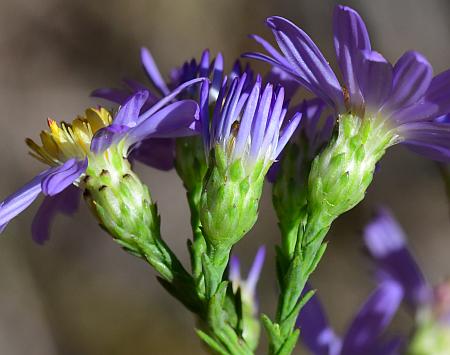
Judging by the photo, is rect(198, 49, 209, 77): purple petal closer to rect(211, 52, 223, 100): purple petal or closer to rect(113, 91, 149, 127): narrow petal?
rect(211, 52, 223, 100): purple petal

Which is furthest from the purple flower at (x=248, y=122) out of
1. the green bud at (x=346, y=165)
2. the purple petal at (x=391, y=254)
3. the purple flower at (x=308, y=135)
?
the purple petal at (x=391, y=254)

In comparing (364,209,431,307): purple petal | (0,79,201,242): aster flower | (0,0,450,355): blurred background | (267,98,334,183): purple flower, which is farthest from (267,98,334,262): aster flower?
(0,0,450,355): blurred background

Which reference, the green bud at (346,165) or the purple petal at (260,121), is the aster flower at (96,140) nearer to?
the purple petal at (260,121)

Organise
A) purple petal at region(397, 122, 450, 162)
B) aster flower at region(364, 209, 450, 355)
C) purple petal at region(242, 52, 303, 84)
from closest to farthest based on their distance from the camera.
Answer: purple petal at region(242, 52, 303, 84) < purple petal at region(397, 122, 450, 162) < aster flower at region(364, 209, 450, 355)

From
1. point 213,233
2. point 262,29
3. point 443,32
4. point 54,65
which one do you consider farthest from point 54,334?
point 213,233

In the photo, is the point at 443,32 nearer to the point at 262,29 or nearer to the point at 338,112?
the point at 262,29

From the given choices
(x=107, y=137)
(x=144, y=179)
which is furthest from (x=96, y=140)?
(x=144, y=179)

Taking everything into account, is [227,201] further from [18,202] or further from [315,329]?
[315,329]
